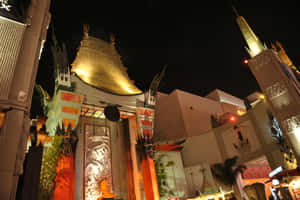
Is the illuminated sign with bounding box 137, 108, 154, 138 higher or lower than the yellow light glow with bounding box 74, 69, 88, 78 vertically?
lower

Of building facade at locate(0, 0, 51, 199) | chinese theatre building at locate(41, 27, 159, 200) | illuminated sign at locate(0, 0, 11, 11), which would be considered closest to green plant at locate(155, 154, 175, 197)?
chinese theatre building at locate(41, 27, 159, 200)

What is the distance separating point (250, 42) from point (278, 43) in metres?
3.07

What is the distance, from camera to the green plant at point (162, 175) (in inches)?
466

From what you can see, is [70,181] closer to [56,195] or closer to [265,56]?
[56,195]

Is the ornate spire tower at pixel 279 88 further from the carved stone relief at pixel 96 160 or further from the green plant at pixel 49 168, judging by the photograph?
the green plant at pixel 49 168

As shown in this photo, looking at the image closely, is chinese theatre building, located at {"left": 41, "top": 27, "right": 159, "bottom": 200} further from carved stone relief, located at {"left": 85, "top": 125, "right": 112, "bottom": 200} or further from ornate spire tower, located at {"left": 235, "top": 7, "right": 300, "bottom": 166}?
ornate spire tower, located at {"left": 235, "top": 7, "right": 300, "bottom": 166}

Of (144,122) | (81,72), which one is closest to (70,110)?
(81,72)

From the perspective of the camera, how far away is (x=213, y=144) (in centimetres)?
1614

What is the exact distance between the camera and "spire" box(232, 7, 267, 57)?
12.2 meters

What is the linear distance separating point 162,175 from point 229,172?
202 inches

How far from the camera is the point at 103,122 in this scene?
11.9 meters

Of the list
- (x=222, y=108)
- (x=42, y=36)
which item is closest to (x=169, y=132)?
(x=222, y=108)

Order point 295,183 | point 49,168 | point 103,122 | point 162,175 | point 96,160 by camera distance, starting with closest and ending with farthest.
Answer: point 49,168 < point 295,183 < point 96,160 < point 103,122 < point 162,175

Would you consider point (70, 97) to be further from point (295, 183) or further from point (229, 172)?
point (229, 172)
